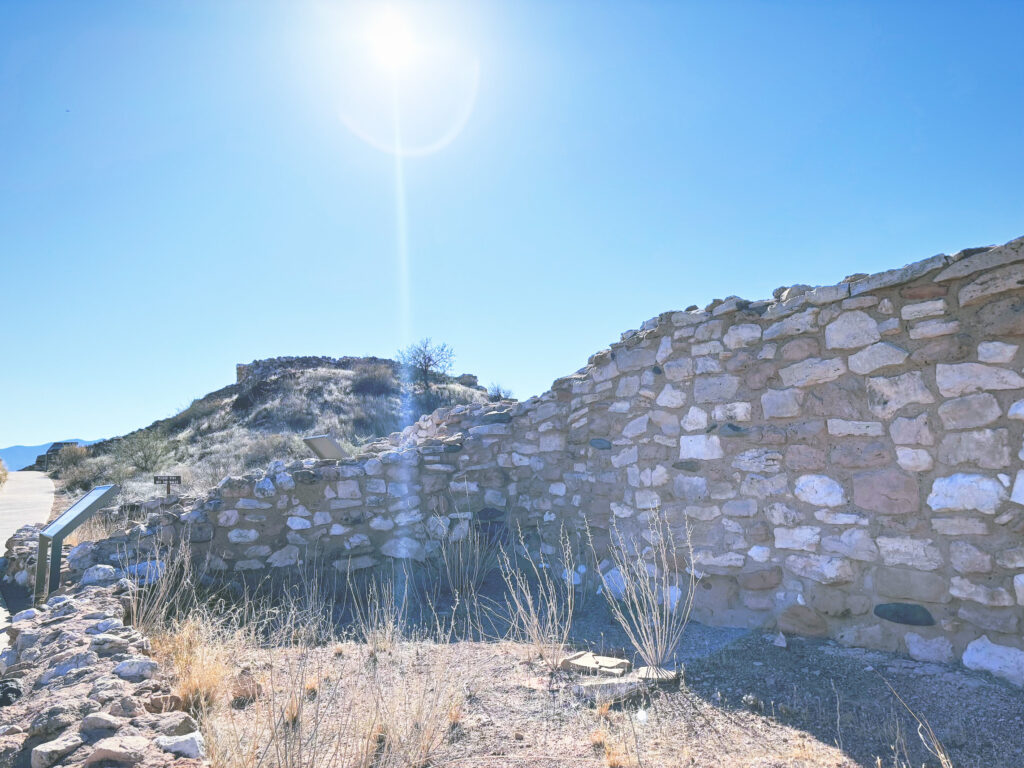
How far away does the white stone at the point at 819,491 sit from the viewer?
3.79 m

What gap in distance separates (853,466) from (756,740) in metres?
1.74

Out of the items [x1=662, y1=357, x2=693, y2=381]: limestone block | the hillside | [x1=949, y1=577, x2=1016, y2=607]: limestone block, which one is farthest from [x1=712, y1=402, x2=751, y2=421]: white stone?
the hillside

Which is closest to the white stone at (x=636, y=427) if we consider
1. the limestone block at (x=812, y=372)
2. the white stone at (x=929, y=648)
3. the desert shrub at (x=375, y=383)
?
the limestone block at (x=812, y=372)

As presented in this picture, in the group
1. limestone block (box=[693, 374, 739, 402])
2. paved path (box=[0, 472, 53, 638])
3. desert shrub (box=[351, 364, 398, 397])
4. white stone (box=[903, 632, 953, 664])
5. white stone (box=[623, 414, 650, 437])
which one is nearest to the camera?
white stone (box=[903, 632, 953, 664])

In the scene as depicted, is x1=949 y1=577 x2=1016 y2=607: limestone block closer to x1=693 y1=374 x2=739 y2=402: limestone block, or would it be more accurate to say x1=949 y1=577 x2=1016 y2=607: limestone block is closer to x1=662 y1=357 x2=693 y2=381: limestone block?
x1=693 y1=374 x2=739 y2=402: limestone block

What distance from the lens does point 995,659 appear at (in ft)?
10.3

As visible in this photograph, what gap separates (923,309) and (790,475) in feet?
4.00

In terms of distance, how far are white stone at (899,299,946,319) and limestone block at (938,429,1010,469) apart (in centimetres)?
66

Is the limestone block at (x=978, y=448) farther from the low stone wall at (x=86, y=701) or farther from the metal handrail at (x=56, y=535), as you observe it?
the metal handrail at (x=56, y=535)

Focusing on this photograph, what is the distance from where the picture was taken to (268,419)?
66.9 feet

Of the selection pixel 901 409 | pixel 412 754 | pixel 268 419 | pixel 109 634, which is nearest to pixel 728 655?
pixel 901 409

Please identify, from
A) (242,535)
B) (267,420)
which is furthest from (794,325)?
(267,420)

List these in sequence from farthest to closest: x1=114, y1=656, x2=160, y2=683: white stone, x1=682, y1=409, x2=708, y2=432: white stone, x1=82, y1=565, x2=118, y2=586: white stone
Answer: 1. x1=82, y1=565, x2=118, y2=586: white stone
2. x1=682, y1=409, x2=708, y2=432: white stone
3. x1=114, y1=656, x2=160, y2=683: white stone

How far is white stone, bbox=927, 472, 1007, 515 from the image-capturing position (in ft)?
10.5
